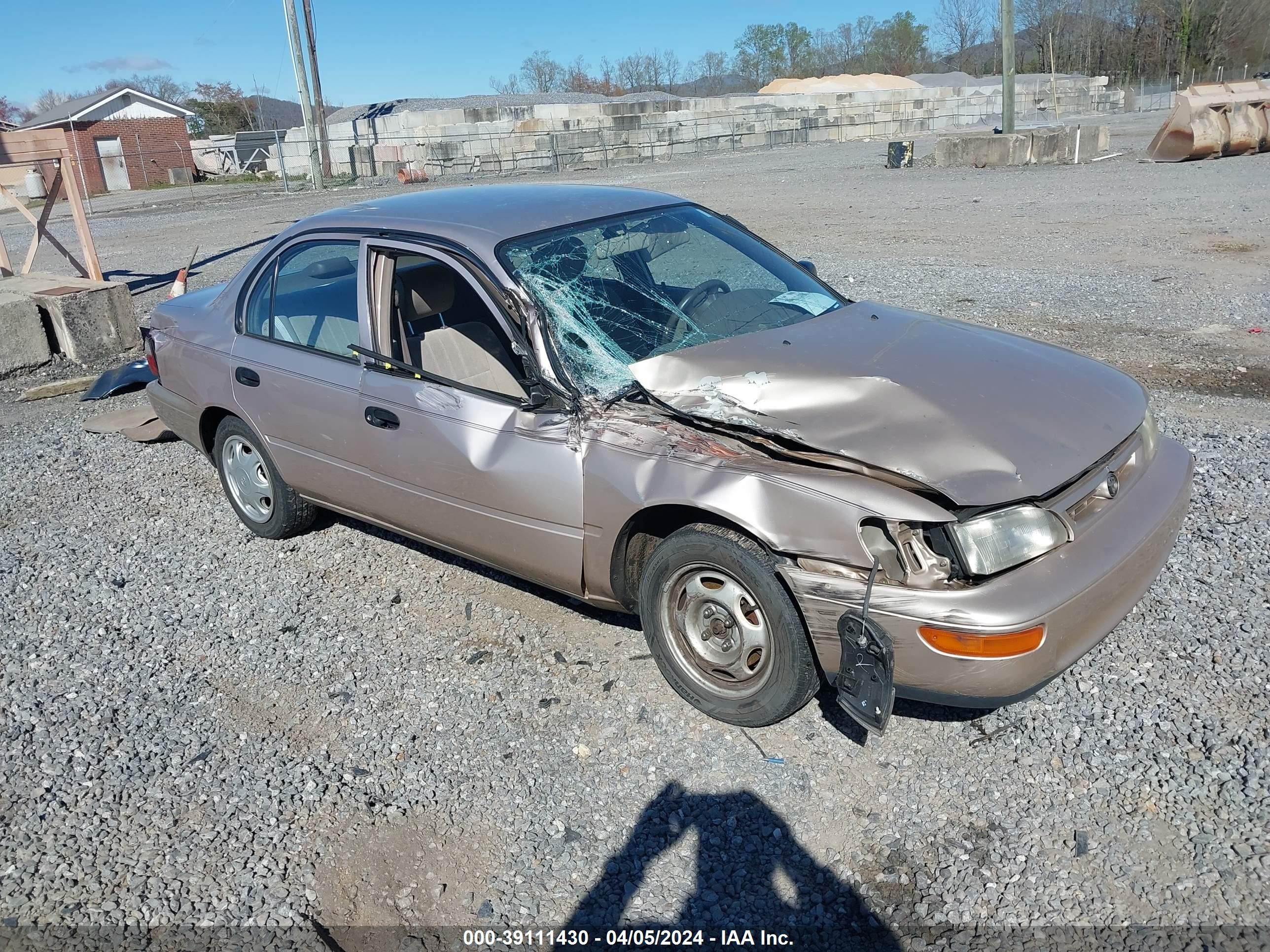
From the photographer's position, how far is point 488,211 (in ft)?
13.7

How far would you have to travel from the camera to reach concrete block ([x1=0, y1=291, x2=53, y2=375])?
29.3ft

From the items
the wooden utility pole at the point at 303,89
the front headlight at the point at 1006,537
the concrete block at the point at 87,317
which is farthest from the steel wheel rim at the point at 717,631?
the wooden utility pole at the point at 303,89

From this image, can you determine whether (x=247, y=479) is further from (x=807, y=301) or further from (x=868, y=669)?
(x=868, y=669)

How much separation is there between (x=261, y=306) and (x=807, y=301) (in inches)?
104

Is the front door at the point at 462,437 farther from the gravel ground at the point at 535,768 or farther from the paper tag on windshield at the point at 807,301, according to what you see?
the paper tag on windshield at the point at 807,301

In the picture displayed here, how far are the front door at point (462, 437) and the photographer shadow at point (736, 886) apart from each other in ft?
3.28

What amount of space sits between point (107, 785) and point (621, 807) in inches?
69.8

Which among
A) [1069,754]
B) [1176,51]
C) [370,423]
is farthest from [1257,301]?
[1176,51]

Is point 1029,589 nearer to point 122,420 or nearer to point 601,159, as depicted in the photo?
point 122,420

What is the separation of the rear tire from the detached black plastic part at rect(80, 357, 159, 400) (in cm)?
352

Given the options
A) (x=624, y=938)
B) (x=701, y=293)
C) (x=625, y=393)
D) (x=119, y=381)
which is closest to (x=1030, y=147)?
(x=119, y=381)

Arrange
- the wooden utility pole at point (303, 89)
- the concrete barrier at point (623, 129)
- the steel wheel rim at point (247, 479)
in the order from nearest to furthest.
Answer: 1. the steel wheel rim at point (247, 479)
2. the wooden utility pole at point (303, 89)
3. the concrete barrier at point (623, 129)

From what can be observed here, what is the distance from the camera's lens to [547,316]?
12.0 feet

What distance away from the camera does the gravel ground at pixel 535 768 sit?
8.70 ft
